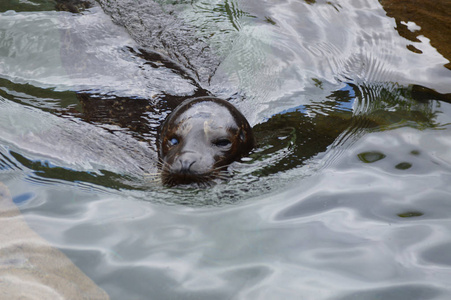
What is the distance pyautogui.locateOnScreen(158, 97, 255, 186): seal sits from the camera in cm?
413

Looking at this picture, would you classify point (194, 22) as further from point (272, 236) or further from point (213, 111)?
point (272, 236)

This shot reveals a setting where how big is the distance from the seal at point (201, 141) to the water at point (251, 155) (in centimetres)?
14

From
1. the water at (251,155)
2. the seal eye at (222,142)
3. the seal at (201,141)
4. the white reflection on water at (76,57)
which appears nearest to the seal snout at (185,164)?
the seal at (201,141)

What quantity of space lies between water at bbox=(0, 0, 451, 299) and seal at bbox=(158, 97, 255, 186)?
0.46ft

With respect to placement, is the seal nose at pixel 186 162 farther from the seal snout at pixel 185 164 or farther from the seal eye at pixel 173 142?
the seal eye at pixel 173 142

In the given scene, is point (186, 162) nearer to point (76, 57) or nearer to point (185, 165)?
point (185, 165)

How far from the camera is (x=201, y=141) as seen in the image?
4504 mm

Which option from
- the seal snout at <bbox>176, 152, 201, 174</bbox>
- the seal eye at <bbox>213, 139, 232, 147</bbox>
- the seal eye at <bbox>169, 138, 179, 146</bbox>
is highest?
the seal snout at <bbox>176, 152, 201, 174</bbox>

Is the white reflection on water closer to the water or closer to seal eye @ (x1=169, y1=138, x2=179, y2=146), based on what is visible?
the water

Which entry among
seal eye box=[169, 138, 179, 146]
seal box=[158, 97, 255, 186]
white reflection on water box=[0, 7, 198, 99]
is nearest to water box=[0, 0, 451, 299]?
white reflection on water box=[0, 7, 198, 99]

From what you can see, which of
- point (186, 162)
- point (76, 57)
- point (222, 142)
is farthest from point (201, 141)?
point (76, 57)

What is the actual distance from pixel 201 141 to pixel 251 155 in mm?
569

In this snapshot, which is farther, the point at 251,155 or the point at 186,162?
the point at 251,155

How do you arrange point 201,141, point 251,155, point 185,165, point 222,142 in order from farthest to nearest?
point 251,155, point 222,142, point 201,141, point 185,165
